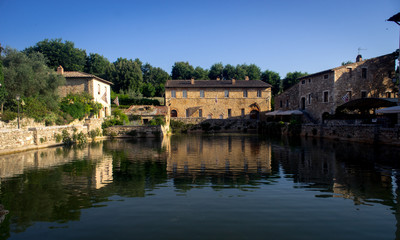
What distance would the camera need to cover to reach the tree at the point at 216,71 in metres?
71.8

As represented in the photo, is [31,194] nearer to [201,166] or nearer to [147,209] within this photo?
[147,209]

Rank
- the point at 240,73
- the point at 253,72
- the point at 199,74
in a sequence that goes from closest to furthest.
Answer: the point at 199,74 < the point at 240,73 < the point at 253,72

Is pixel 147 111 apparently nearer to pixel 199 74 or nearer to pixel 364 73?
pixel 364 73

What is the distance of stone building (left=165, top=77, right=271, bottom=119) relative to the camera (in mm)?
45406

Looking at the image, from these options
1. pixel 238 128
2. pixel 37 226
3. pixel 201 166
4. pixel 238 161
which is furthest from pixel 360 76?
pixel 37 226

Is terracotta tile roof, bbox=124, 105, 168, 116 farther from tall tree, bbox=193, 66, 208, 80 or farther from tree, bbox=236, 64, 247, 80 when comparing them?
tree, bbox=236, 64, 247, 80

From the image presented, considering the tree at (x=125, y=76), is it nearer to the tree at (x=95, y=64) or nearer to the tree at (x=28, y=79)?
the tree at (x=95, y=64)

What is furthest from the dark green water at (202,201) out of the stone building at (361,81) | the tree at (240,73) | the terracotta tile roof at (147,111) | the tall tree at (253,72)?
the tall tree at (253,72)

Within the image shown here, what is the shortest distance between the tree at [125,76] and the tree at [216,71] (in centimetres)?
2175

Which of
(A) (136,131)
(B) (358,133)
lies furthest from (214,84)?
(B) (358,133)

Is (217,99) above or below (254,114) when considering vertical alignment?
above

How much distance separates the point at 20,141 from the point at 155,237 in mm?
17472

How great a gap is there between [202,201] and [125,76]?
54425 millimetres

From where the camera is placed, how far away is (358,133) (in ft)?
73.9
